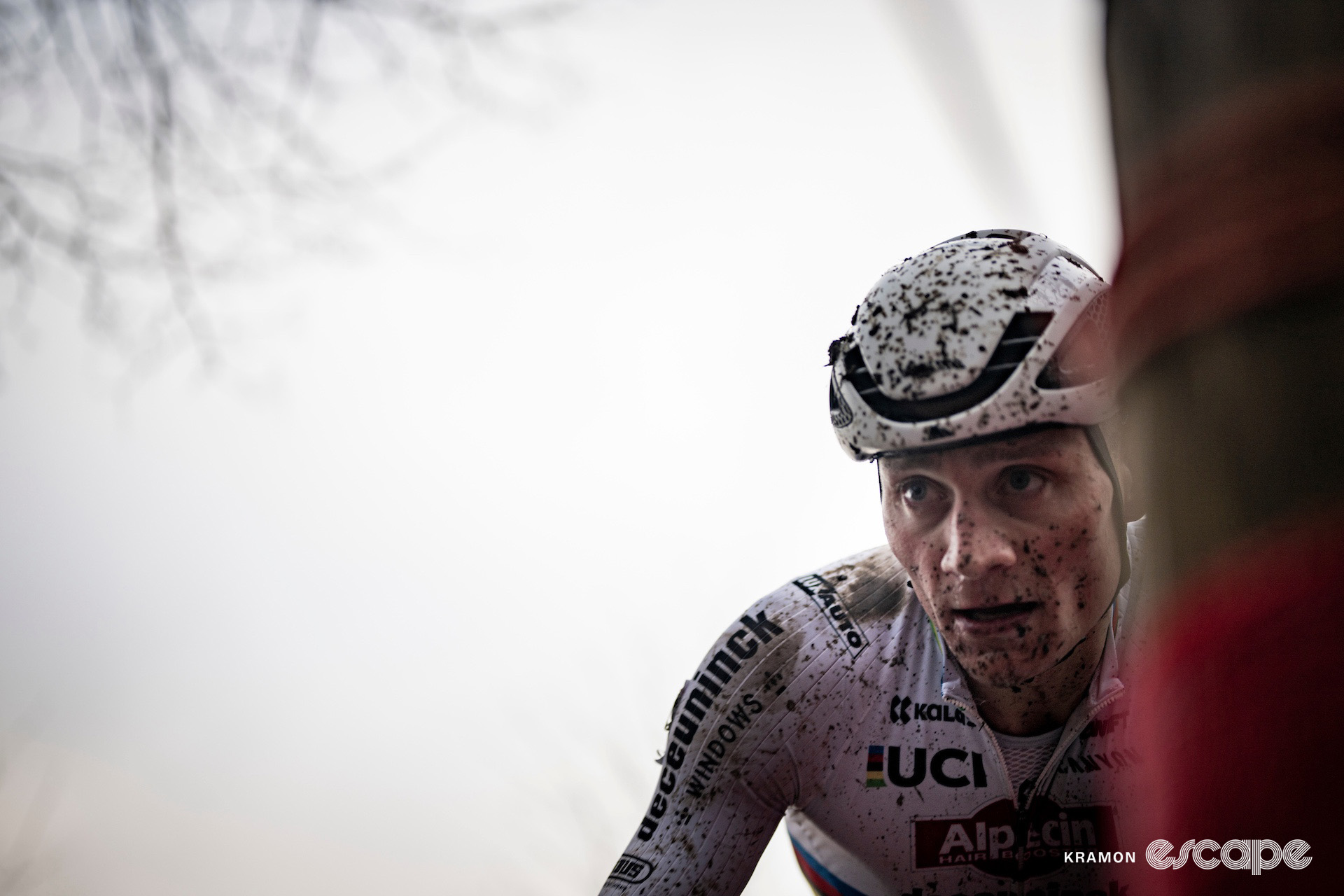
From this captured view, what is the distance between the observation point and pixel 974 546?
2.14m

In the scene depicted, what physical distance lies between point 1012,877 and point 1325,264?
227 centimetres

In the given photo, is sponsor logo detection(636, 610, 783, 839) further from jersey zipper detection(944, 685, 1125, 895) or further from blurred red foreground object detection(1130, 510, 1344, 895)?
blurred red foreground object detection(1130, 510, 1344, 895)

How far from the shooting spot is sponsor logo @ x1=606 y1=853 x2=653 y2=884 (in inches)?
99.4

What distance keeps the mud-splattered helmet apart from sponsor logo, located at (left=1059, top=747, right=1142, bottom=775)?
2.85ft

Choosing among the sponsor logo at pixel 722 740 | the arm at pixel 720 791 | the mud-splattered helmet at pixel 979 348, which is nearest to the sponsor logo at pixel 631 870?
the arm at pixel 720 791

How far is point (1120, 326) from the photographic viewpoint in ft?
2.03

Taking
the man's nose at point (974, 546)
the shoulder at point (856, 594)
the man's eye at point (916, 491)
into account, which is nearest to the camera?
the man's nose at point (974, 546)

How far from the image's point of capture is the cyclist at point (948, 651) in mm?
2189

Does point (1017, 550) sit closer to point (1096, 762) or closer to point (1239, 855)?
point (1096, 762)

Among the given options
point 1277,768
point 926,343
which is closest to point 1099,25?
point 1277,768

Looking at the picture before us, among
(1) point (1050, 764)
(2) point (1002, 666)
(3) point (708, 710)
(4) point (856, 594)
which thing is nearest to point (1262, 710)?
(2) point (1002, 666)

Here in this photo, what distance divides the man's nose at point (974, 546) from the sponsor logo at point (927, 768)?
63 centimetres

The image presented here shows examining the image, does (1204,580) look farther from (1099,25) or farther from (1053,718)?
(1053,718)

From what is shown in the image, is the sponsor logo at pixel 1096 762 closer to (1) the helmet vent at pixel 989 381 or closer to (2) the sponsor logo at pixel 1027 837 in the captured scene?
(2) the sponsor logo at pixel 1027 837
